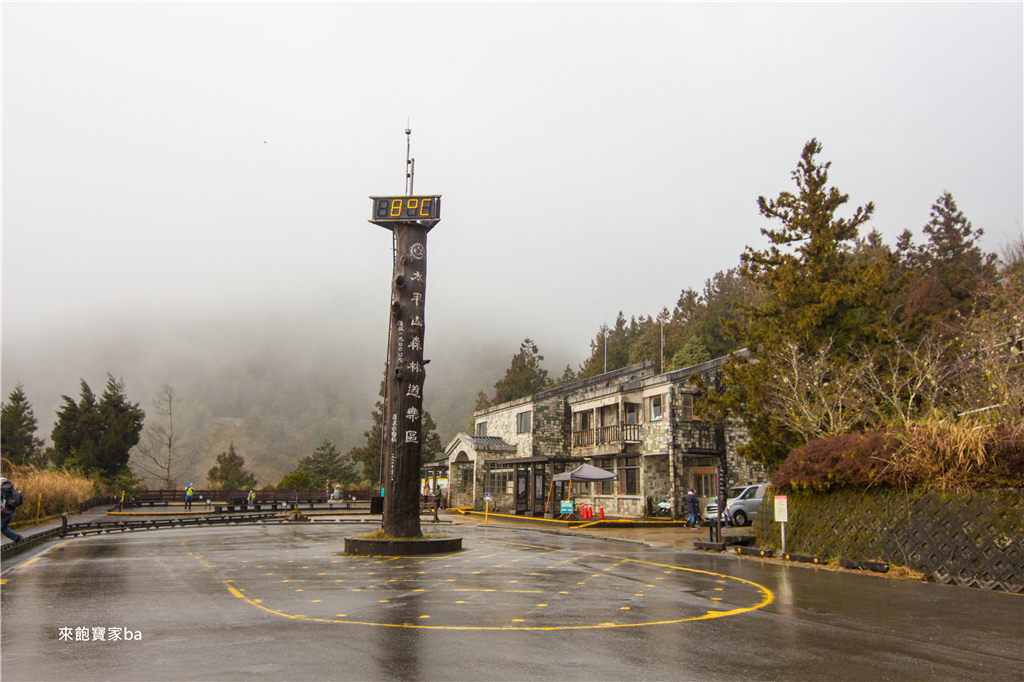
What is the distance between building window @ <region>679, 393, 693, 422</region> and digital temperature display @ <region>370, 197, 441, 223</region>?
19176 millimetres

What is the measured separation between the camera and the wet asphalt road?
6074 millimetres

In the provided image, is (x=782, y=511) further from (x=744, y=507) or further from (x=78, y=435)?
(x=78, y=435)

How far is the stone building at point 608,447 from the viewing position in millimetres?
33438

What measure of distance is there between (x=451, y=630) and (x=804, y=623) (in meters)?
4.35

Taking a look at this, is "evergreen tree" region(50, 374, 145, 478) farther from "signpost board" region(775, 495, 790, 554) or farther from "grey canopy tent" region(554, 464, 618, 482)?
"signpost board" region(775, 495, 790, 554)

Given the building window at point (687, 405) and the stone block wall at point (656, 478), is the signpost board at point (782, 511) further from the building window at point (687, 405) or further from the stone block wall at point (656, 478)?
the stone block wall at point (656, 478)

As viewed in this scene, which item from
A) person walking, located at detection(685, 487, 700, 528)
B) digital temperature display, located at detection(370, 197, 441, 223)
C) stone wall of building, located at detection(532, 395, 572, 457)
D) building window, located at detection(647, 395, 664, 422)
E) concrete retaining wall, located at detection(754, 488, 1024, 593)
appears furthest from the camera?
stone wall of building, located at detection(532, 395, 572, 457)

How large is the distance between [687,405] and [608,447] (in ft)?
17.3

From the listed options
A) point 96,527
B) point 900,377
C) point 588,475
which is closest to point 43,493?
point 96,527

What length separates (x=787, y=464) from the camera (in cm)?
1766

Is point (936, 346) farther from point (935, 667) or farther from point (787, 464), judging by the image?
point (935, 667)

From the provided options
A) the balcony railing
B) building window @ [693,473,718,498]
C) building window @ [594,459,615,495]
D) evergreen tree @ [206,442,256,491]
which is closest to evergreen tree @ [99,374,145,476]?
evergreen tree @ [206,442,256,491]

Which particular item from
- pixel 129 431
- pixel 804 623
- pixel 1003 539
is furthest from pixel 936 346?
pixel 129 431

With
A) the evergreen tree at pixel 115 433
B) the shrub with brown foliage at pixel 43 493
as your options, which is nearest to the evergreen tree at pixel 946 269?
the shrub with brown foliage at pixel 43 493
